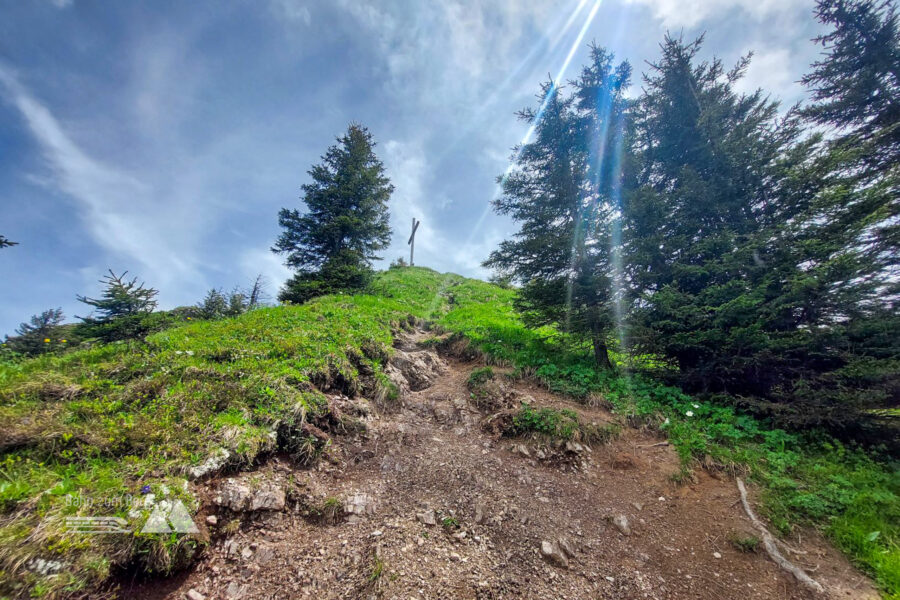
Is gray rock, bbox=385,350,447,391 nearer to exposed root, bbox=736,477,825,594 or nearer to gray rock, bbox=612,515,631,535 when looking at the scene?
gray rock, bbox=612,515,631,535

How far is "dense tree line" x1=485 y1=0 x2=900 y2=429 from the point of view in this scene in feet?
17.5

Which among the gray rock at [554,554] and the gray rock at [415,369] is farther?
the gray rock at [415,369]

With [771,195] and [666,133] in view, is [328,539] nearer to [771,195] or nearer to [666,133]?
[771,195]

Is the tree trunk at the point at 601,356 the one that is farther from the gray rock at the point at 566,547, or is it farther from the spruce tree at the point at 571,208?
the gray rock at the point at 566,547

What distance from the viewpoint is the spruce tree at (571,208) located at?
841cm

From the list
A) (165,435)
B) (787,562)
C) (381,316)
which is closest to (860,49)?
(787,562)

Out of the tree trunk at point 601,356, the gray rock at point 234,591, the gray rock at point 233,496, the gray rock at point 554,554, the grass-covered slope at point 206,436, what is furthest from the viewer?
the tree trunk at point 601,356

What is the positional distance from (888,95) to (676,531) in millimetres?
12546

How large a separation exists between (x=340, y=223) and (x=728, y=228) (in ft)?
50.2

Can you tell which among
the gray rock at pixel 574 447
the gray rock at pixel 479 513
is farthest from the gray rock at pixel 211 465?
the gray rock at pixel 574 447

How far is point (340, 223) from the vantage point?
15.2m

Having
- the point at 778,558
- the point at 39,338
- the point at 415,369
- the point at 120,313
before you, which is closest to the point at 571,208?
the point at 415,369

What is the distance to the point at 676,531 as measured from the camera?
153 inches

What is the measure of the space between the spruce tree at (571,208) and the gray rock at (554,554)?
541 centimetres
